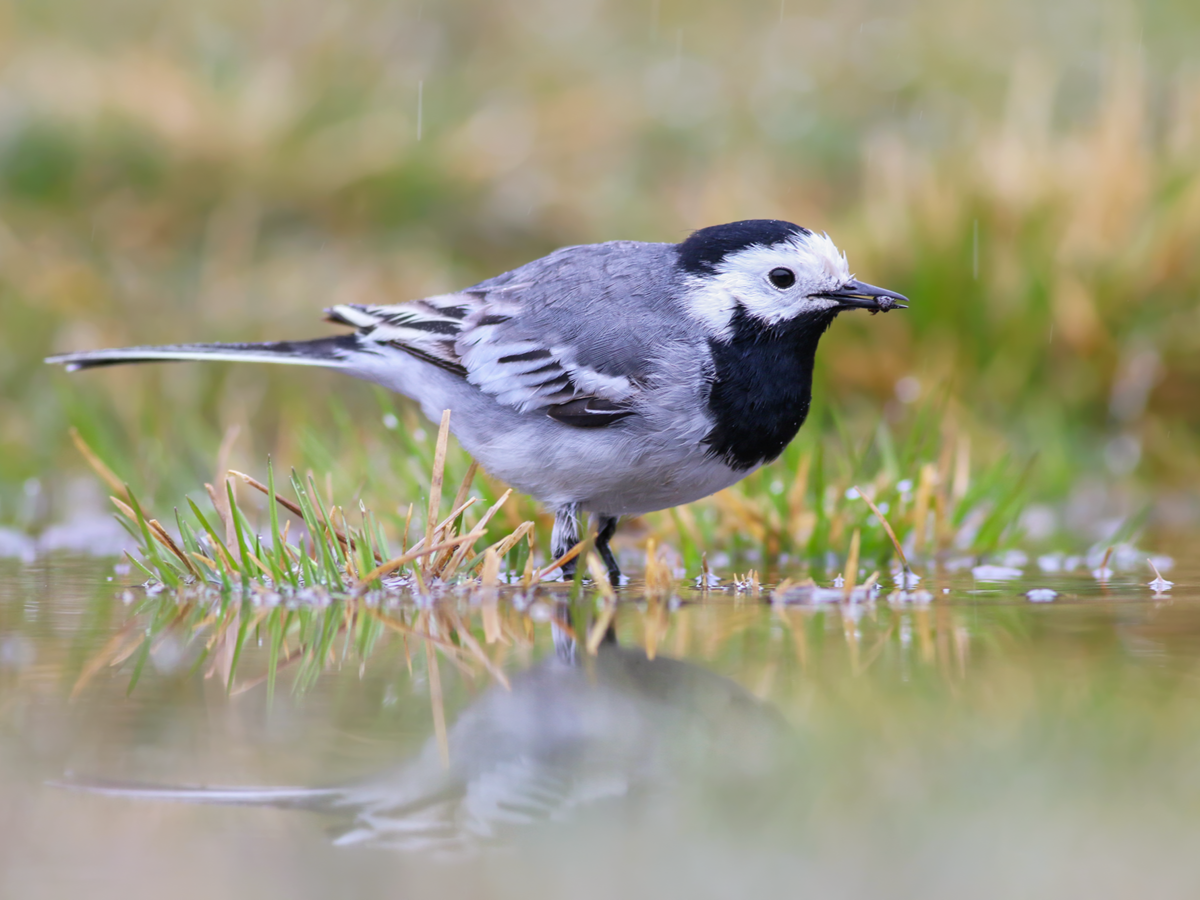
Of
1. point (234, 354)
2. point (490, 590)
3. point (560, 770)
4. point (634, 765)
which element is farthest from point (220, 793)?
point (234, 354)

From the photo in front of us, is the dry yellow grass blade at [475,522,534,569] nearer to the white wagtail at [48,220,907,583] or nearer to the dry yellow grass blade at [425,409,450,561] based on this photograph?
the dry yellow grass blade at [425,409,450,561]

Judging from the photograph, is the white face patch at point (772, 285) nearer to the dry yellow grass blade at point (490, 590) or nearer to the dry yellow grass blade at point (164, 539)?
the dry yellow grass blade at point (490, 590)

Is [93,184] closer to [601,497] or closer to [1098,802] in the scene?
[601,497]

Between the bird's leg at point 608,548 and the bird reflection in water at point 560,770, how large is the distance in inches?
61.7

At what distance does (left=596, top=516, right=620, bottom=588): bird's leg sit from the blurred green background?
34.1 inches

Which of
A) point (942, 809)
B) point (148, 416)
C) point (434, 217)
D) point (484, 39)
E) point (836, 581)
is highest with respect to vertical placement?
point (484, 39)

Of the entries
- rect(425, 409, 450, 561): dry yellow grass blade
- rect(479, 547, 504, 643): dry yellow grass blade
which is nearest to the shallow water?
rect(479, 547, 504, 643): dry yellow grass blade

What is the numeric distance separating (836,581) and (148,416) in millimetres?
3778

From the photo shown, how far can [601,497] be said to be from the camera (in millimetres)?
4734

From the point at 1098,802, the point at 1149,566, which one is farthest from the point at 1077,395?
the point at 1098,802

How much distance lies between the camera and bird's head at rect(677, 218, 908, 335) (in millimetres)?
4754

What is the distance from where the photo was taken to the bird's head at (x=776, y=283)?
4.75 metres

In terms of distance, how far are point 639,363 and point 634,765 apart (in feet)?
7.25

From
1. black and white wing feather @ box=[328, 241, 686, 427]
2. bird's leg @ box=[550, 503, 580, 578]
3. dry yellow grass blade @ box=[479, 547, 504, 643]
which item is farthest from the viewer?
bird's leg @ box=[550, 503, 580, 578]
